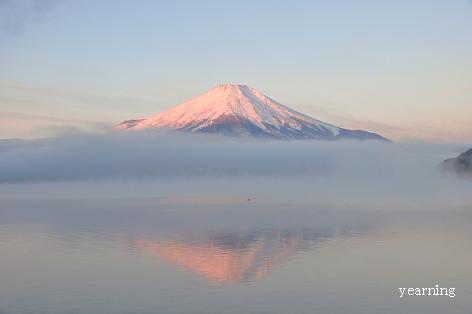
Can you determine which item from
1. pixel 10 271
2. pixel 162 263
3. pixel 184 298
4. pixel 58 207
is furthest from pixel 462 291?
pixel 58 207

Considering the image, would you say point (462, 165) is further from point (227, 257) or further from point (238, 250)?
point (227, 257)

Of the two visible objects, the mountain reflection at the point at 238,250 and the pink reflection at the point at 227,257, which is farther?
the mountain reflection at the point at 238,250

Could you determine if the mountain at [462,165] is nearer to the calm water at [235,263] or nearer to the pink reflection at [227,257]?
the calm water at [235,263]

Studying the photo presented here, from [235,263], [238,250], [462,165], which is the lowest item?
[235,263]

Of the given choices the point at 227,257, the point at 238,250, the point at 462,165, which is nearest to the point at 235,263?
the point at 227,257

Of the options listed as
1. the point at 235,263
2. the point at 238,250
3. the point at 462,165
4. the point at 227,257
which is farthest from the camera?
the point at 462,165

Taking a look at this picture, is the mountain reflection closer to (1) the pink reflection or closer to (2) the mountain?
(1) the pink reflection

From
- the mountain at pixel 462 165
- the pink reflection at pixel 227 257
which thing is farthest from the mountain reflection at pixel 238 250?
the mountain at pixel 462 165

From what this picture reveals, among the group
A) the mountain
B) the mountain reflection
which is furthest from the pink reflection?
the mountain

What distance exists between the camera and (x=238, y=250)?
40.2 m

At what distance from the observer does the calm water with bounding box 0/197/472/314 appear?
85.9 feet

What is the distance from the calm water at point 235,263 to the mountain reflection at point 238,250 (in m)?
0.06

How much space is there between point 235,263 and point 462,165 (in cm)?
11847

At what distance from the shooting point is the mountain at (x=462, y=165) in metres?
140
